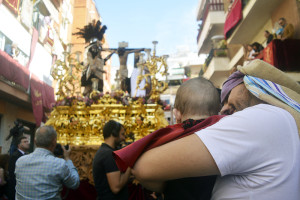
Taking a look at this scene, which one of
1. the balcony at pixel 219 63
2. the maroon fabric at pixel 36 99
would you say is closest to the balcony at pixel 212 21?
the balcony at pixel 219 63

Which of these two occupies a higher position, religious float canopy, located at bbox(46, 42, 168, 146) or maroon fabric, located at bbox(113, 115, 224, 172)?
religious float canopy, located at bbox(46, 42, 168, 146)

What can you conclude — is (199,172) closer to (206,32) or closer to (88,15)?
(206,32)

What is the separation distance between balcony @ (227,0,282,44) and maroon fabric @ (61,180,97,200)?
329 inches

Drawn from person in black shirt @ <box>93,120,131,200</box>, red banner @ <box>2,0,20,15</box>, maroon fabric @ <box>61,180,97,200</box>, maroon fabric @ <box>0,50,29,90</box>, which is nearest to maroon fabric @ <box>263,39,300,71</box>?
maroon fabric @ <box>61,180,97,200</box>

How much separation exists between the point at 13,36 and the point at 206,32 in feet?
35.3

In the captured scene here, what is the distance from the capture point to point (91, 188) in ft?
14.8

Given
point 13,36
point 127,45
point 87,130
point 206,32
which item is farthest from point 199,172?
point 206,32

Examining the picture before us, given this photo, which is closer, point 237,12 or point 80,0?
point 237,12

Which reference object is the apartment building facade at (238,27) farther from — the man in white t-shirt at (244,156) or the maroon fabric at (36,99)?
the maroon fabric at (36,99)

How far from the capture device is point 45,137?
2920 millimetres

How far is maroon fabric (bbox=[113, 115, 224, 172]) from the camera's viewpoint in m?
1.08

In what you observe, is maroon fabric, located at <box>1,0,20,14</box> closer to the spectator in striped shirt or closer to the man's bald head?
the spectator in striped shirt

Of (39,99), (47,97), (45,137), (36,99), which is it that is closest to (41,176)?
(45,137)

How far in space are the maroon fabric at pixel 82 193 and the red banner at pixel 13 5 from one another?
9.35 m
